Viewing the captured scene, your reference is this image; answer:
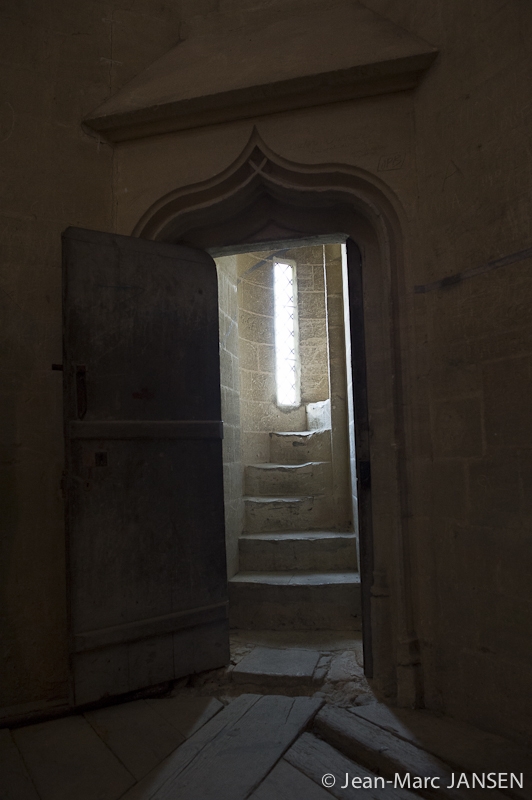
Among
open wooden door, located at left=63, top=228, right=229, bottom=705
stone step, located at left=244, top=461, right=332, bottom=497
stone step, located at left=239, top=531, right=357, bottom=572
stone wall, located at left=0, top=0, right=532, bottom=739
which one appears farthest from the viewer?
stone step, located at left=244, top=461, right=332, bottom=497

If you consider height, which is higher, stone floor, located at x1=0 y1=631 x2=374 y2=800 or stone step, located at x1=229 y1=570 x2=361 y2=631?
stone step, located at x1=229 y1=570 x2=361 y2=631

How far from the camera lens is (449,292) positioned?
91.0 inches

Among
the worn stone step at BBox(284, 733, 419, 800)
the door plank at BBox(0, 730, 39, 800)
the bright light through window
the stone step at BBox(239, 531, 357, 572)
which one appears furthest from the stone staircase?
the door plank at BBox(0, 730, 39, 800)

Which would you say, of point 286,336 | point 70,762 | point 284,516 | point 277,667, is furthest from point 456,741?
point 286,336

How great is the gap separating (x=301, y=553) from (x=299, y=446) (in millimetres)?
1257

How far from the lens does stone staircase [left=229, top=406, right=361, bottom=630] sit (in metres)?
3.49

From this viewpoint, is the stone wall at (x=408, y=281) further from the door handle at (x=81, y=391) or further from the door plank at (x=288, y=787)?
the door plank at (x=288, y=787)

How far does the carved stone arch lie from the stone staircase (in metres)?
0.93

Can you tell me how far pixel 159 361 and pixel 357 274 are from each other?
45.0 inches

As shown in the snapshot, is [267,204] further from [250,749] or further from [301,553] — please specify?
[250,749]

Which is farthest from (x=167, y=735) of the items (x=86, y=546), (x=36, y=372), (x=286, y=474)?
(x=286, y=474)

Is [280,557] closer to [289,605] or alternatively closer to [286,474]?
[289,605]

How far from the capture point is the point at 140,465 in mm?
2537

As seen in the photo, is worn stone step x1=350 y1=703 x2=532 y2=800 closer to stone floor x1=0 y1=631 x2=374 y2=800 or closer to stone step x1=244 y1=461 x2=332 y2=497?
stone floor x1=0 y1=631 x2=374 y2=800
